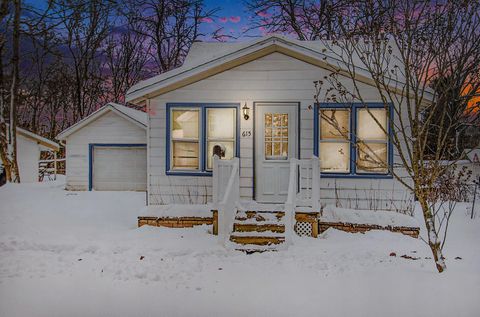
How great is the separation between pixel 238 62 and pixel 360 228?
3.42m

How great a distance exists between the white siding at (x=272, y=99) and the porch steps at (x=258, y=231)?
2.53 feet

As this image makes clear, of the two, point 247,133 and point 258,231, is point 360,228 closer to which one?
point 258,231

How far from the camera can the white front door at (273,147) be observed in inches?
277

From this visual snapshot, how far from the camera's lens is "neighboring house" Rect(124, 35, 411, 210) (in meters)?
6.88

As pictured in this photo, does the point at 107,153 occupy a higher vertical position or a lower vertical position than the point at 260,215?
higher

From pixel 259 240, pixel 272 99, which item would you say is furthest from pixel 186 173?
pixel 259 240

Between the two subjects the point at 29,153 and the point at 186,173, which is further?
the point at 29,153

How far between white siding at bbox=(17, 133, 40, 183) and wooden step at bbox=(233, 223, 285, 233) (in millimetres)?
11146

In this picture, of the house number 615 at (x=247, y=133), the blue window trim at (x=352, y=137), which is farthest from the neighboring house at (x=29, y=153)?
the blue window trim at (x=352, y=137)

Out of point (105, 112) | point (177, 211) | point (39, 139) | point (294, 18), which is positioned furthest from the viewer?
point (39, 139)

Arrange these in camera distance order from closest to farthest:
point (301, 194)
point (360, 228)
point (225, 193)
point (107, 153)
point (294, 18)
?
1. point (225, 193)
2. point (360, 228)
3. point (301, 194)
4. point (294, 18)
5. point (107, 153)

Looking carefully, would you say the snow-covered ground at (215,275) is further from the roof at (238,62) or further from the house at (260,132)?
the roof at (238,62)

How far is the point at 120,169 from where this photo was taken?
→ 494 inches

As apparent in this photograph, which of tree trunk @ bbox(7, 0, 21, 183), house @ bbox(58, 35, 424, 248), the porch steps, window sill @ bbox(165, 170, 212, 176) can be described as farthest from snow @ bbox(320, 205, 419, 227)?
tree trunk @ bbox(7, 0, 21, 183)
